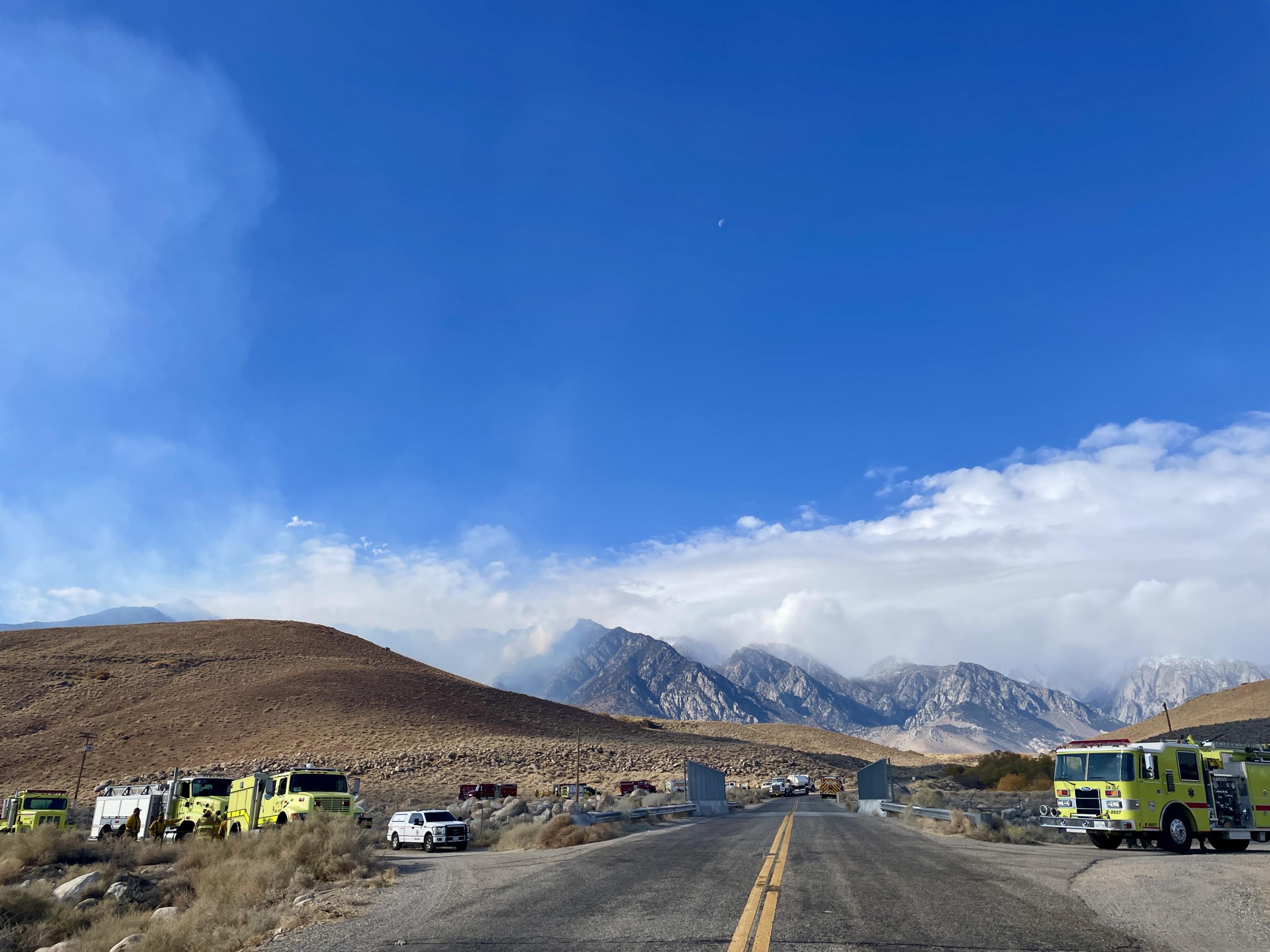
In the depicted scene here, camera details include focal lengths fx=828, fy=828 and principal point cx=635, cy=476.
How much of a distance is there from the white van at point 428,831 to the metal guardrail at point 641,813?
422cm

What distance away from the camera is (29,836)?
87.0ft

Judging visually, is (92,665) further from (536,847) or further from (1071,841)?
(1071,841)

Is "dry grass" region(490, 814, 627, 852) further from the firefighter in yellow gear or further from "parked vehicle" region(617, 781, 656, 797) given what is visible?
"parked vehicle" region(617, 781, 656, 797)

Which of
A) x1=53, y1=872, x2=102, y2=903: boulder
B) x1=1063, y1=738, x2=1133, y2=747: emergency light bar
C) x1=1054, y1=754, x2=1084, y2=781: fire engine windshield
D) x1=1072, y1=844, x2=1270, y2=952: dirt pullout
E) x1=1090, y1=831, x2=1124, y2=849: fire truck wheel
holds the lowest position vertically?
x1=53, y1=872, x2=102, y2=903: boulder

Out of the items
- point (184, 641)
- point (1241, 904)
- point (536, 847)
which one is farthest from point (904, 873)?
point (184, 641)

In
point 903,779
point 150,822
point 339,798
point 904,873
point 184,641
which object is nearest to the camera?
point 904,873

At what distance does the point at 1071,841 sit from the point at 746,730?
121430 millimetres

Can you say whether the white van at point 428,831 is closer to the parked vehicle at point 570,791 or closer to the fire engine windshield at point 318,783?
the fire engine windshield at point 318,783

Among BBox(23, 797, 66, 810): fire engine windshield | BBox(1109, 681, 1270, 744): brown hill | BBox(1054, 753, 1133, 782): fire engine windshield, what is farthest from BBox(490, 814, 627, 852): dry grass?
BBox(1109, 681, 1270, 744): brown hill

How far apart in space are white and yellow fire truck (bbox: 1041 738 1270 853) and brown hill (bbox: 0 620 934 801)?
4454 centimetres

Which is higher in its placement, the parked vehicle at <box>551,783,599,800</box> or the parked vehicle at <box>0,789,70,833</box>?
the parked vehicle at <box>0,789,70,833</box>

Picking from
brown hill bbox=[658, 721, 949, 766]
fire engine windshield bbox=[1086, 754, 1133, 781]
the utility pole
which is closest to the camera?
fire engine windshield bbox=[1086, 754, 1133, 781]

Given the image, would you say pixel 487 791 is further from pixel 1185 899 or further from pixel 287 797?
pixel 1185 899

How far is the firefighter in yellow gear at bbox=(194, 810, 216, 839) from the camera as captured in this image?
2838 centimetres
